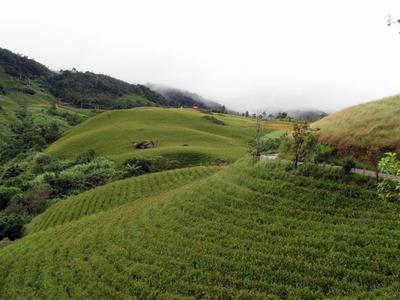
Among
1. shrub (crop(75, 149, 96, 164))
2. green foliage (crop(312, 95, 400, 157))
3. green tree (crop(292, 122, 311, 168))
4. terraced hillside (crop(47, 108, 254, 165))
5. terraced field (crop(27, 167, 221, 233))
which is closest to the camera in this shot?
green foliage (crop(312, 95, 400, 157))

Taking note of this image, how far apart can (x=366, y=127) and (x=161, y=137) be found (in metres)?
80.2

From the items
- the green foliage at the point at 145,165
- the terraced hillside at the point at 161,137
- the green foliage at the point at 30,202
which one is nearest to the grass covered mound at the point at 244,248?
the green foliage at the point at 30,202

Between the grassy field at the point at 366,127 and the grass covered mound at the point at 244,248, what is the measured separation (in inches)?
114

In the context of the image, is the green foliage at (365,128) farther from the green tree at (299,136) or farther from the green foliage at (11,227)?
the green foliage at (11,227)

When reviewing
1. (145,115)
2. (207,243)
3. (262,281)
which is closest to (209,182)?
(207,243)

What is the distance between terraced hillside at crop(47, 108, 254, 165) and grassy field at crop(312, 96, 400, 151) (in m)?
50.3

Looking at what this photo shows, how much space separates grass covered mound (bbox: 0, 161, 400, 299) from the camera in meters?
16.5

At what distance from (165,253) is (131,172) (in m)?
47.8

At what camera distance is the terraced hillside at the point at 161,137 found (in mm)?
82875

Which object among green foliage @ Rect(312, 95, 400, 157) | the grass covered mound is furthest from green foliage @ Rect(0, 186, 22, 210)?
green foliage @ Rect(312, 95, 400, 157)

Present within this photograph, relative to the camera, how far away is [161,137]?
10181 centimetres

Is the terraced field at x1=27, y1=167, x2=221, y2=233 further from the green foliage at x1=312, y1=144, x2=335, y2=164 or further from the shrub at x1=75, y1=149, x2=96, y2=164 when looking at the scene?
the shrub at x1=75, y1=149, x2=96, y2=164

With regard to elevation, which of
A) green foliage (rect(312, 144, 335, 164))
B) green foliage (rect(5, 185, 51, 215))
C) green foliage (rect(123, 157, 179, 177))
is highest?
green foliage (rect(312, 144, 335, 164))

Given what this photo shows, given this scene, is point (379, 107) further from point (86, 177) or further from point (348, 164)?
point (86, 177)
